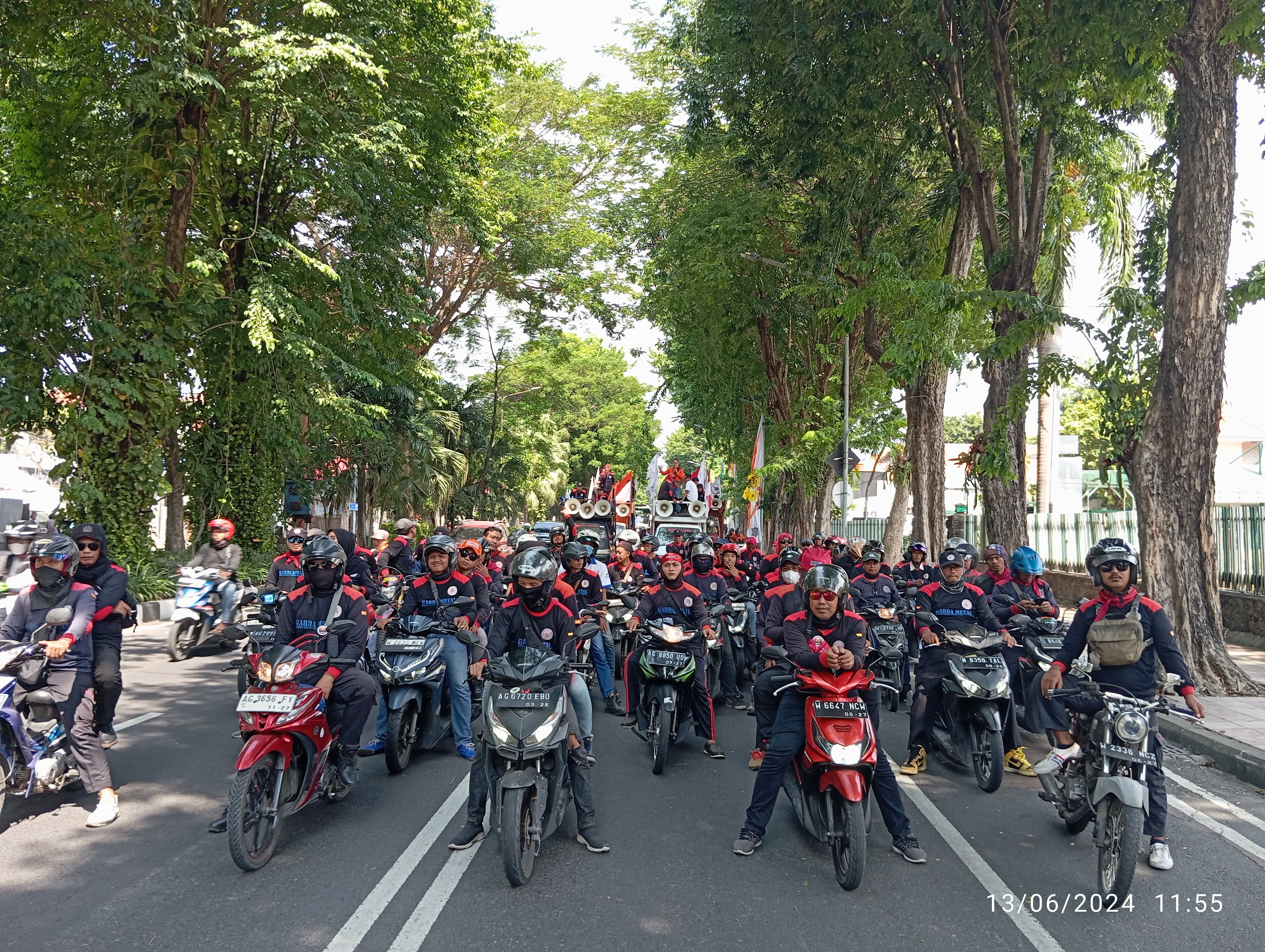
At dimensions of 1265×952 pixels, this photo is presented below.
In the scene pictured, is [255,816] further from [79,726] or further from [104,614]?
[104,614]

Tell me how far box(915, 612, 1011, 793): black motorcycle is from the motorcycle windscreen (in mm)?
3215

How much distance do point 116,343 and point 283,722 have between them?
12999 millimetres

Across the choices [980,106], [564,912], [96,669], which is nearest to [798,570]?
[564,912]

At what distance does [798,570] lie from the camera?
9641mm

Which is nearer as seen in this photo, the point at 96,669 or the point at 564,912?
the point at 564,912

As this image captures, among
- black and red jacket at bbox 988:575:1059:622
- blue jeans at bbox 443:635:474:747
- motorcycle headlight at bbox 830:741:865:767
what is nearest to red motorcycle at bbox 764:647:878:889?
motorcycle headlight at bbox 830:741:865:767

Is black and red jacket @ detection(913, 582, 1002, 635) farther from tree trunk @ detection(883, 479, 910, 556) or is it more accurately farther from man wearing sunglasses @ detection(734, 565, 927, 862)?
tree trunk @ detection(883, 479, 910, 556)

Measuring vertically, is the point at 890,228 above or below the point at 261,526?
above

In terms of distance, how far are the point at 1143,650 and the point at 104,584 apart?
6467 mm

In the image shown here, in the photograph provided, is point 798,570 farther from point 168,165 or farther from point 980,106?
point 168,165

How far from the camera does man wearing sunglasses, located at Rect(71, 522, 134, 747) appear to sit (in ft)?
19.6

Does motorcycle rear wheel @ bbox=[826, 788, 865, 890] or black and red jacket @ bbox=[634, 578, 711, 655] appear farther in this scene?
black and red jacket @ bbox=[634, 578, 711, 655]

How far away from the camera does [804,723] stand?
5.17m

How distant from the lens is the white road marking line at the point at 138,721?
25.4 feet
